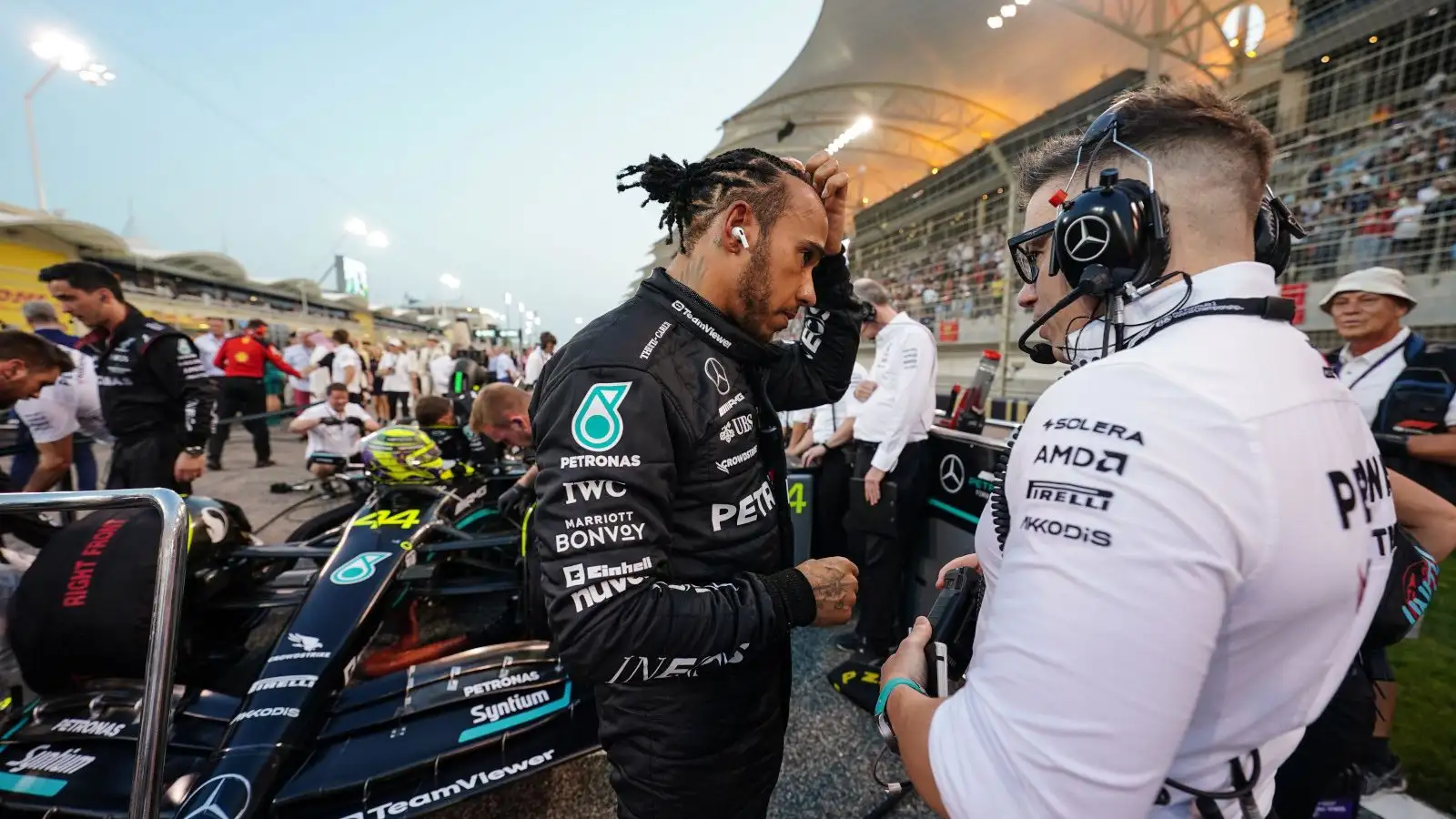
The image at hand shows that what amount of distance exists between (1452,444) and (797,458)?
338 cm

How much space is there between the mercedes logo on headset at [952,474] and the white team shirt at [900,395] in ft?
0.62

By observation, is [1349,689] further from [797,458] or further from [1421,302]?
[1421,302]

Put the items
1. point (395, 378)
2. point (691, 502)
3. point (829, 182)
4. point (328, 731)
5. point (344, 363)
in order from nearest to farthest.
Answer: point (691, 502) < point (829, 182) < point (328, 731) < point (344, 363) < point (395, 378)

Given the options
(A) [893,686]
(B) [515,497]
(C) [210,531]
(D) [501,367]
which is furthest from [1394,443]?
(D) [501,367]

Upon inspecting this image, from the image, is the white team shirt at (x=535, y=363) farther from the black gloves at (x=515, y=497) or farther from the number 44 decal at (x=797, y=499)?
the black gloves at (x=515, y=497)

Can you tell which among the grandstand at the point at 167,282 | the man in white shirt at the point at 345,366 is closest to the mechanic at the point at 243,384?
the man in white shirt at the point at 345,366

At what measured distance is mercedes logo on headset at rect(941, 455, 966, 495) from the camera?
2.80m

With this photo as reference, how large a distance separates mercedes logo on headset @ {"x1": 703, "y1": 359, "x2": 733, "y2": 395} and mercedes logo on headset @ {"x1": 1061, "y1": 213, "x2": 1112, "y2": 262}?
62cm

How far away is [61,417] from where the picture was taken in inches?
145

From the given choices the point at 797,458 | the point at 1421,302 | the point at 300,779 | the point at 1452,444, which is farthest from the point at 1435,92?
the point at 300,779

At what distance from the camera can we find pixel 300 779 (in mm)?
1595

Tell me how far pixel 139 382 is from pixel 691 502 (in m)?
4.09

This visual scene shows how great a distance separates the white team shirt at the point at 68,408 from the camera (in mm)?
3605

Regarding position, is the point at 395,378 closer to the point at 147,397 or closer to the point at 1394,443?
the point at 147,397
